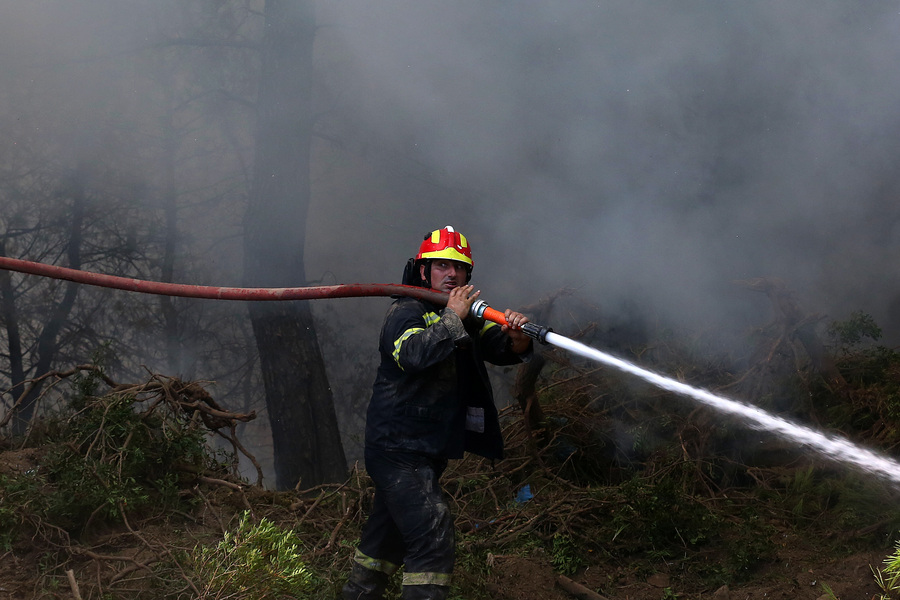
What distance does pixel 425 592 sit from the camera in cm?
310

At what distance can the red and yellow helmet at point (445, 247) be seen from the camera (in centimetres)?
357

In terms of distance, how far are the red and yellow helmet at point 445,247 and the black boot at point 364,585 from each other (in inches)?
59.0

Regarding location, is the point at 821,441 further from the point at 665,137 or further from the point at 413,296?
the point at 413,296

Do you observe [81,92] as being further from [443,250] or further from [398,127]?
[443,250]

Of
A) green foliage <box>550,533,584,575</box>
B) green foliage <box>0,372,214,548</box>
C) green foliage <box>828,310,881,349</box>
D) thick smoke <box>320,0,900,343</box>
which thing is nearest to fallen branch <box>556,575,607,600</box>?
green foliage <box>550,533,584,575</box>

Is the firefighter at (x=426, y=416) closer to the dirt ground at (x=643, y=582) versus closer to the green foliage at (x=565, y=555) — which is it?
the dirt ground at (x=643, y=582)

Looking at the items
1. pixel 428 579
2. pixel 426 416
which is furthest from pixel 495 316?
pixel 428 579

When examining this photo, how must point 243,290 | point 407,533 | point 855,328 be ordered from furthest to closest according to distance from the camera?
point 855,328
point 243,290
point 407,533

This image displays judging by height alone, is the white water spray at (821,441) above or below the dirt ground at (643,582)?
above

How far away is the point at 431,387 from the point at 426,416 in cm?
13

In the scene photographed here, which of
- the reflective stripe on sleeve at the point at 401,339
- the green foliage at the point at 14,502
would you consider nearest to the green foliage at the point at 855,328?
the reflective stripe on sleeve at the point at 401,339

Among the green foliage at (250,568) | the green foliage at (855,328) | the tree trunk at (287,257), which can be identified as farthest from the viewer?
the tree trunk at (287,257)

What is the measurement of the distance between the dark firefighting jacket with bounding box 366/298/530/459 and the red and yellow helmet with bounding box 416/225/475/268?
0.24 m

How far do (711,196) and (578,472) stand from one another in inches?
102
